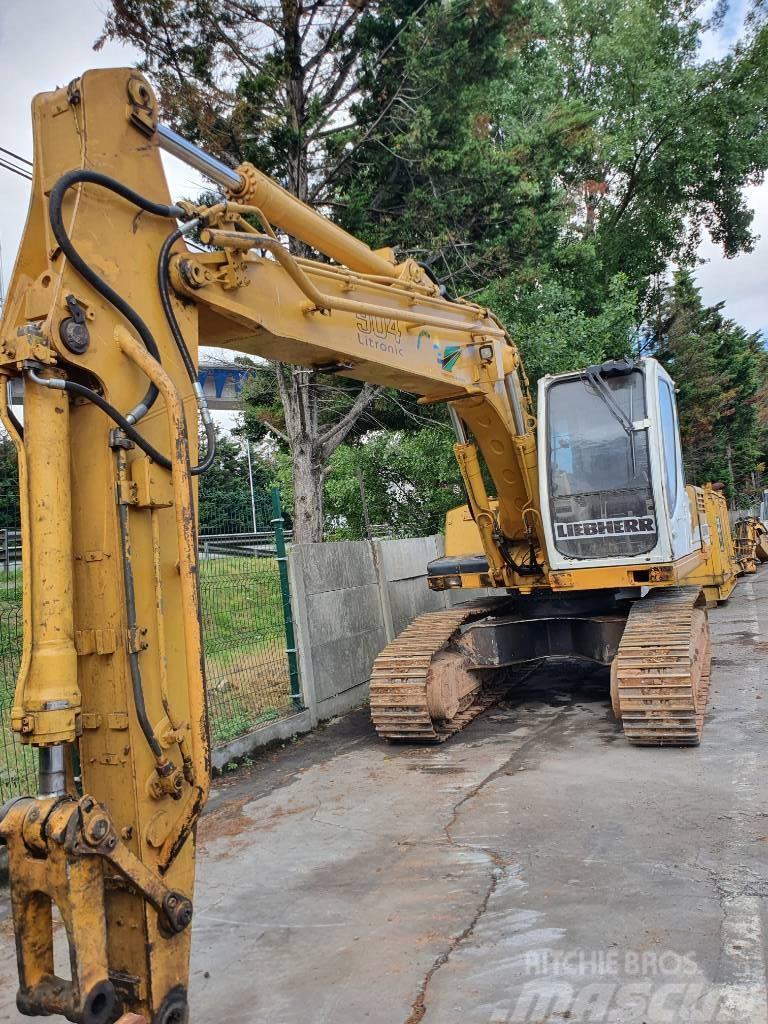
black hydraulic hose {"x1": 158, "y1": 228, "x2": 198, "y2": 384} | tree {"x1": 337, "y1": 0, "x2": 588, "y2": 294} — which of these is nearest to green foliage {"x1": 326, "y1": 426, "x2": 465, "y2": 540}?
tree {"x1": 337, "y1": 0, "x2": 588, "y2": 294}

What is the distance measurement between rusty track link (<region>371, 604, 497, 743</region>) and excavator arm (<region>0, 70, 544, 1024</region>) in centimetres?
399

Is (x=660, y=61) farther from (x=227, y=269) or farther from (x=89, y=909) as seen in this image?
(x=89, y=909)

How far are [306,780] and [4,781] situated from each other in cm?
218

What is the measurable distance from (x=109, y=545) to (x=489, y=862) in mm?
2907

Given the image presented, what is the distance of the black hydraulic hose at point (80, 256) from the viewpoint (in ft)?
10.1

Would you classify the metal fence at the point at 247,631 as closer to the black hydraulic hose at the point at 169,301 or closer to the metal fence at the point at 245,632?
the metal fence at the point at 245,632

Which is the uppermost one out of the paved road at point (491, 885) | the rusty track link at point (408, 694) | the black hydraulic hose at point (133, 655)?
the black hydraulic hose at point (133, 655)

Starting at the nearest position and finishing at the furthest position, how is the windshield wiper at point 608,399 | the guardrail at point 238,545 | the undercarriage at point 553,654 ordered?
the undercarriage at point 553,654, the guardrail at point 238,545, the windshield wiper at point 608,399

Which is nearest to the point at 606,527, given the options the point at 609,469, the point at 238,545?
the point at 609,469

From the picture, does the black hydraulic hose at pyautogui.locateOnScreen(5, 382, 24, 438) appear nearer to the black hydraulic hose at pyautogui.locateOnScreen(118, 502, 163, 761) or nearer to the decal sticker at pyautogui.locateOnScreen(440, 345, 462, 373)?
the black hydraulic hose at pyautogui.locateOnScreen(118, 502, 163, 761)

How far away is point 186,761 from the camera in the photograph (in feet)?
10.4

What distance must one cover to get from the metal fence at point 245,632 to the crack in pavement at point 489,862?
221cm

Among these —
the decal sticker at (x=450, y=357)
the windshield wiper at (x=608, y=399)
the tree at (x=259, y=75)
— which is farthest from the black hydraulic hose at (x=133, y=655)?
the tree at (x=259, y=75)

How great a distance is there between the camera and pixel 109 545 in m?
3.11
